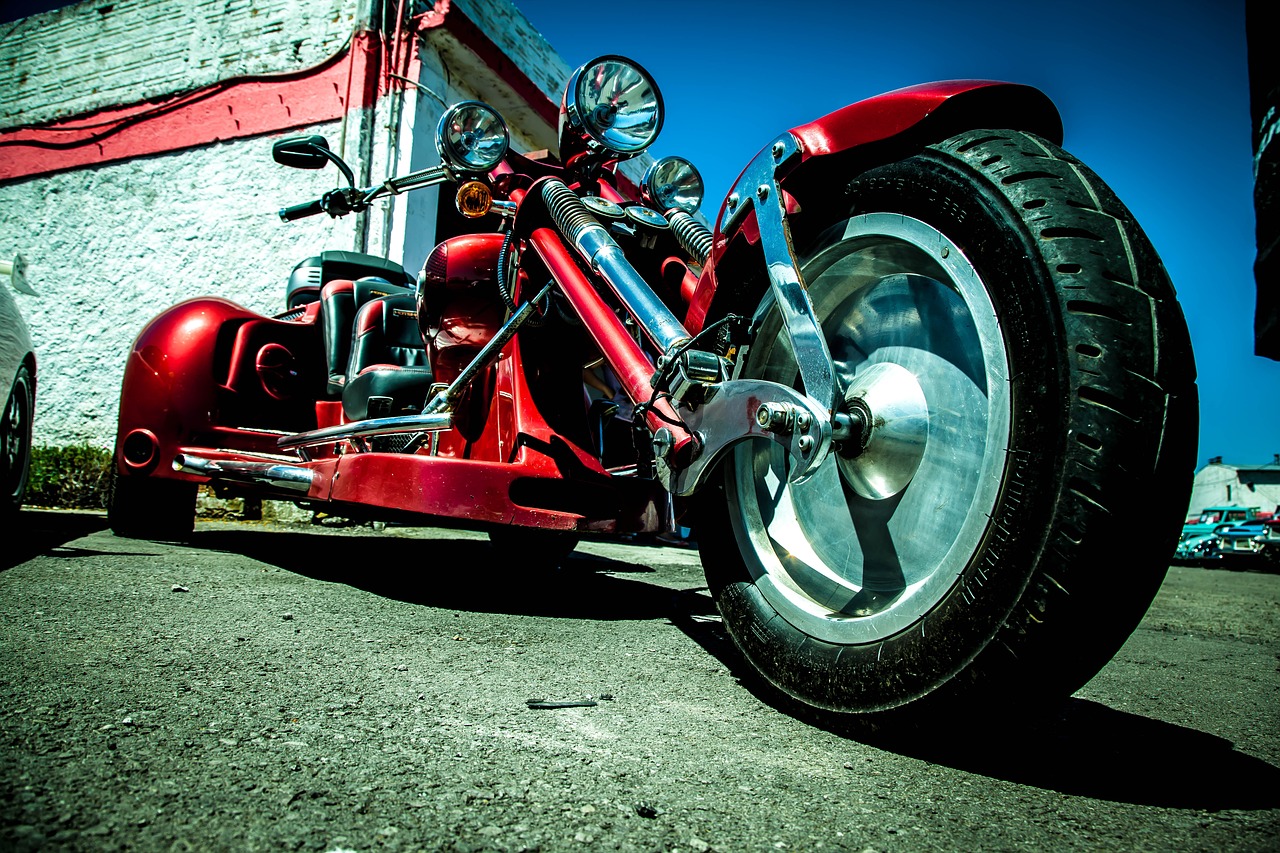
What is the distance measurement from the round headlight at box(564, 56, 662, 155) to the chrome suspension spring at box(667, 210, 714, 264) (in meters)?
0.24

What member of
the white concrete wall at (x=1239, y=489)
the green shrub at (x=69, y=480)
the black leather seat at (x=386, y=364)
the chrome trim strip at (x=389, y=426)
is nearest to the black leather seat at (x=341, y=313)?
the black leather seat at (x=386, y=364)

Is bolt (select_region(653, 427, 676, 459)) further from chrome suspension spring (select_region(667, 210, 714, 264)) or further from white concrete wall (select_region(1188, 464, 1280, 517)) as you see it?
white concrete wall (select_region(1188, 464, 1280, 517))

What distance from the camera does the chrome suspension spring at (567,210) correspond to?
2150mm

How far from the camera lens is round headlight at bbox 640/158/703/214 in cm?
234

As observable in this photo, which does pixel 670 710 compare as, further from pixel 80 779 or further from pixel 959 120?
pixel 959 120

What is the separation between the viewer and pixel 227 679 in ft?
4.58

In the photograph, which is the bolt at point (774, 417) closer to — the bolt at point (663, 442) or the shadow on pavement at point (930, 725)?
the bolt at point (663, 442)

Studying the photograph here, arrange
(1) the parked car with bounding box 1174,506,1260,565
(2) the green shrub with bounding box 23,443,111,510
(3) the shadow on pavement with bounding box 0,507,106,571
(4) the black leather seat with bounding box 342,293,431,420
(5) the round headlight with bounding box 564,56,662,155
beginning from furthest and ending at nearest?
1. (1) the parked car with bounding box 1174,506,1260,565
2. (2) the green shrub with bounding box 23,443,111,510
3. (4) the black leather seat with bounding box 342,293,431,420
4. (3) the shadow on pavement with bounding box 0,507,106,571
5. (5) the round headlight with bounding box 564,56,662,155

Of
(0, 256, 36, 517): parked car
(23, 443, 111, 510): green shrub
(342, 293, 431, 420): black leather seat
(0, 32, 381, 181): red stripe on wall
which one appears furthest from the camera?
(0, 32, 381, 181): red stripe on wall

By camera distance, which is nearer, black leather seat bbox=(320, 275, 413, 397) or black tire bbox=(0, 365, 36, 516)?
black tire bbox=(0, 365, 36, 516)

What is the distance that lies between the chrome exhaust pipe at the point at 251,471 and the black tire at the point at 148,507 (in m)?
0.48

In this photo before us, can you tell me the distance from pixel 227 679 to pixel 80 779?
0.50 meters

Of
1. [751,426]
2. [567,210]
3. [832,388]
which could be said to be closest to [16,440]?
[567,210]

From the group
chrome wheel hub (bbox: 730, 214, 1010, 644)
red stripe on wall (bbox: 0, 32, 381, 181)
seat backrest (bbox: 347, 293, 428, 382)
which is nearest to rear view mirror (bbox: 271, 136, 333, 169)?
seat backrest (bbox: 347, 293, 428, 382)
